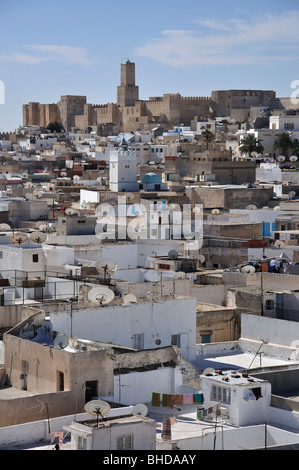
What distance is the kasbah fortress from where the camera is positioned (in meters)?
80.1

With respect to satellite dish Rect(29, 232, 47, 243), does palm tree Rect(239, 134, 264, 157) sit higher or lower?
higher

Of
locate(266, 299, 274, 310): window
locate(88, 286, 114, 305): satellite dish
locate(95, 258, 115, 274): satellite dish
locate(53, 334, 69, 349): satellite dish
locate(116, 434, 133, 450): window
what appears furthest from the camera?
locate(95, 258, 115, 274): satellite dish

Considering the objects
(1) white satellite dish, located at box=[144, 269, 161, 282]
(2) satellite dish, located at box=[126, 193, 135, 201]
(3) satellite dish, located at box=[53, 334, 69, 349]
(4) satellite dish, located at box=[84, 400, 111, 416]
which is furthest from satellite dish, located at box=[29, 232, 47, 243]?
(2) satellite dish, located at box=[126, 193, 135, 201]

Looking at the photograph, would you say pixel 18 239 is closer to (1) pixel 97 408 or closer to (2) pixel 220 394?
(2) pixel 220 394

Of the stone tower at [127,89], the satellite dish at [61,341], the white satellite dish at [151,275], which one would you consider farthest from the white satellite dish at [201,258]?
the stone tower at [127,89]

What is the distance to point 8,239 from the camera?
22531mm

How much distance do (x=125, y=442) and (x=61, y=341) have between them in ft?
7.85

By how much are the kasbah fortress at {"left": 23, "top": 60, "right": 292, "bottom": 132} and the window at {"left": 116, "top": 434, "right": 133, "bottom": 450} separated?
62245mm

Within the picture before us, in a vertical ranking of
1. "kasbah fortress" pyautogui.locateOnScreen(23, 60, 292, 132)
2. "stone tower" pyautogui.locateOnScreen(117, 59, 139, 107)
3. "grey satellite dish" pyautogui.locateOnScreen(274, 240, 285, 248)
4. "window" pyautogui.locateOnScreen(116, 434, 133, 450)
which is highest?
"stone tower" pyautogui.locateOnScreen(117, 59, 139, 107)

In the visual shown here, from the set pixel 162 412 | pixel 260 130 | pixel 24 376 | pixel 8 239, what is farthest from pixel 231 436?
pixel 260 130

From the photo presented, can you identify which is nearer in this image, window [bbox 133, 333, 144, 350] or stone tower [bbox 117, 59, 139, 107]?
window [bbox 133, 333, 144, 350]

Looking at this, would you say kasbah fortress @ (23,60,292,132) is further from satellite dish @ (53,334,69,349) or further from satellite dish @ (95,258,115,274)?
satellite dish @ (53,334,69,349)

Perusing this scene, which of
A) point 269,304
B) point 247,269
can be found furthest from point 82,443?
point 247,269

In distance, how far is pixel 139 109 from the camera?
86.1 m
